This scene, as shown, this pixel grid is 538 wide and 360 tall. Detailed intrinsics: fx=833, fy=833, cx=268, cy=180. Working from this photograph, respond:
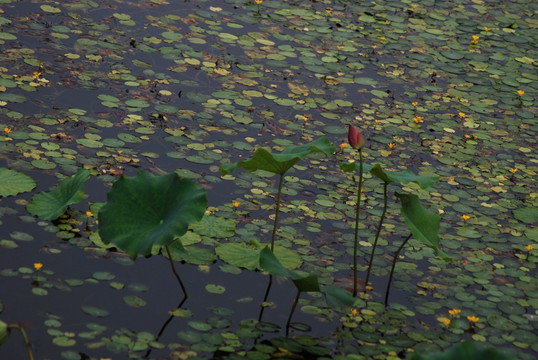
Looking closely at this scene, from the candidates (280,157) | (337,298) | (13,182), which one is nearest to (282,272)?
(337,298)

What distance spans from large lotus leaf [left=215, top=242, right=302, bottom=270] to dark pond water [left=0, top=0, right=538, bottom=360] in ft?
0.14

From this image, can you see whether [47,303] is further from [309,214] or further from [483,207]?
[483,207]

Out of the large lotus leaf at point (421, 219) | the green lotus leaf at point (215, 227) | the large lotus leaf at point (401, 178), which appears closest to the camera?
the large lotus leaf at point (401, 178)

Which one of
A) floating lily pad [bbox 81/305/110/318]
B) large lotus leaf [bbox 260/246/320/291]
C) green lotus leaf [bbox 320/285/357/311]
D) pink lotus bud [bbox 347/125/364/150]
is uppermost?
pink lotus bud [bbox 347/125/364/150]

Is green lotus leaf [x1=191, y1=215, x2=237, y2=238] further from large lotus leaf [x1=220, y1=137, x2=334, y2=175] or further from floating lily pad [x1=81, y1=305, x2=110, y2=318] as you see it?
floating lily pad [x1=81, y1=305, x2=110, y2=318]

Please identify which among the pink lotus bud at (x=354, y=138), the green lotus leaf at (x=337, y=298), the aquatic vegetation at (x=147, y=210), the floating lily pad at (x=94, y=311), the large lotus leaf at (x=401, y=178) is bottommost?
the floating lily pad at (x=94, y=311)

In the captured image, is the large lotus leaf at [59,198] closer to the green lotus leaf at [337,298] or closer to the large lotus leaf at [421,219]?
the green lotus leaf at [337,298]

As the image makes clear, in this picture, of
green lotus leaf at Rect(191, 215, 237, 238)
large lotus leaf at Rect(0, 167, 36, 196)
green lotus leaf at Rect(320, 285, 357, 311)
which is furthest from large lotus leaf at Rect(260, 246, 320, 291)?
large lotus leaf at Rect(0, 167, 36, 196)

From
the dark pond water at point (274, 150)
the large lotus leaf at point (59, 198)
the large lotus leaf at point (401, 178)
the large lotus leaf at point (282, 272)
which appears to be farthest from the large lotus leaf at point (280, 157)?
the large lotus leaf at point (59, 198)

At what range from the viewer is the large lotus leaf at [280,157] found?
10.7 feet

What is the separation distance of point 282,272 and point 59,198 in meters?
1.20

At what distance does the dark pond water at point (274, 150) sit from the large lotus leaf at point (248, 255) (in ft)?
0.14

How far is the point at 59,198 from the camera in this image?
3.68 m

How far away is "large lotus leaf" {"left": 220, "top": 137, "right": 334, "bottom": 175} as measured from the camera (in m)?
3.25
